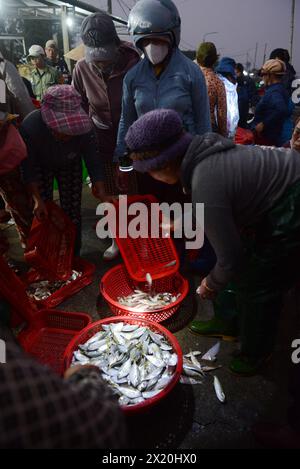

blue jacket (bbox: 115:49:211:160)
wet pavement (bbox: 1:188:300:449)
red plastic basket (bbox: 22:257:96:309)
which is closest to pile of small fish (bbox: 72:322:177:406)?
wet pavement (bbox: 1:188:300:449)

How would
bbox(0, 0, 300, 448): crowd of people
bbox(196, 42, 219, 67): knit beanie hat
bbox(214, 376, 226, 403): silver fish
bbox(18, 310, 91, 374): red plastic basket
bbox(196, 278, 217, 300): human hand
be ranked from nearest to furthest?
bbox(0, 0, 300, 448): crowd of people, bbox(196, 278, 217, 300): human hand, bbox(214, 376, 226, 403): silver fish, bbox(18, 310, 91, 374): red plastic basket, bbox(196, 42, 219, 67): knit beanie hat

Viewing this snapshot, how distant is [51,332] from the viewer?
308 centimetres

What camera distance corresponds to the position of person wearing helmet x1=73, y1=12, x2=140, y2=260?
3.27 meters

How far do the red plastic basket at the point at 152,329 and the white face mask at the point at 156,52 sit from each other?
232cm

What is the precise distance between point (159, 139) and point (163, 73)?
1.48 metres

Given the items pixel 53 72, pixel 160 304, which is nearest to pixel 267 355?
pixel 160 304

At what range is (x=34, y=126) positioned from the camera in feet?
10.8

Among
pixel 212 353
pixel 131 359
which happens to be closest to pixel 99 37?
pixel 131 359

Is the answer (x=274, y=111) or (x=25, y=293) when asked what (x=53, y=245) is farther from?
(x=274, y=111)

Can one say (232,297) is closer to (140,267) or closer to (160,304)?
(160,304)

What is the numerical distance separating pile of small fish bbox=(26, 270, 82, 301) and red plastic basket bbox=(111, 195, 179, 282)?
0.73 m

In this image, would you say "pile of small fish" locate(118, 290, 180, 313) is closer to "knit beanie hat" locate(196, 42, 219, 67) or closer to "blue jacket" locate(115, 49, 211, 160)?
"blue jacket" locate(115, 49, 211, 160)

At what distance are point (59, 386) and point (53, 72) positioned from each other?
796 cm

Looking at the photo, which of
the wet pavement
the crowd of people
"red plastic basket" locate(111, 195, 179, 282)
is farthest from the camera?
"red plastic basket" locate(111, 195, 179, 282)
